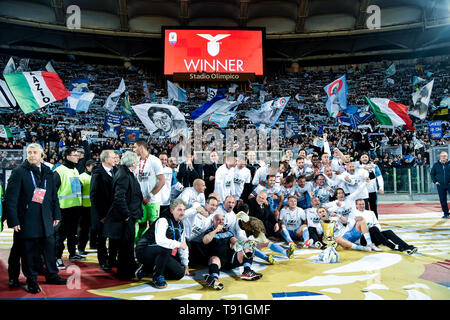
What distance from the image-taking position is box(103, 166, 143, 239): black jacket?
470 centimetres

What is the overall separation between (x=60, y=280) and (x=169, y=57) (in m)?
22.0

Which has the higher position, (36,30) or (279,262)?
(36,30)

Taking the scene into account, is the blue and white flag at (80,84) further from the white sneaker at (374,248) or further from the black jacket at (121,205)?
the white sneaker at (374,248)

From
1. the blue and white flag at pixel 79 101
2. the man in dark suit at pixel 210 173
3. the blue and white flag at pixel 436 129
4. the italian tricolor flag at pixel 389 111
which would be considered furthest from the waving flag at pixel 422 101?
the blue and white flag at pixel 79 101

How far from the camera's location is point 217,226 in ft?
16.8

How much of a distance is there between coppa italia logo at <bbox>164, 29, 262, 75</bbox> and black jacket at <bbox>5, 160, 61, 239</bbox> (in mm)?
21058

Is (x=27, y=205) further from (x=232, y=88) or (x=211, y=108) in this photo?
(x=232, y=88)

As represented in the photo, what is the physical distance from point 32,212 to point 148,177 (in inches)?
74.2

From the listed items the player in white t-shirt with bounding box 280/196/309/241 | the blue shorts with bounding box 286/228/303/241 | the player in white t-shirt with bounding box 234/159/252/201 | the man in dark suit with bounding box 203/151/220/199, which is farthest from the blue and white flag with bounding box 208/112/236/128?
the blue shorts with bounding box 286/228/303/241

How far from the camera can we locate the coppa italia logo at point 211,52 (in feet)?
79.9

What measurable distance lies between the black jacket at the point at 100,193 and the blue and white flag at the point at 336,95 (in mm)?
10324

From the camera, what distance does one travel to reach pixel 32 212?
4273mm
